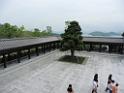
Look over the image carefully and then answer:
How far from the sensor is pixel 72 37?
1823 centimetres

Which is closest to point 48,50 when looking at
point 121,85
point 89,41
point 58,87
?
point 89,41

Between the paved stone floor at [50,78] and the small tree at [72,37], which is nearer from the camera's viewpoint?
the paved stone floor at [50,78]

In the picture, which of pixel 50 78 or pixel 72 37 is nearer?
pixel 50 78

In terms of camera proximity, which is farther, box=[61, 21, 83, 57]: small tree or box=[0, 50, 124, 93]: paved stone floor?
box=[61, 21, 83, 57]: small tree

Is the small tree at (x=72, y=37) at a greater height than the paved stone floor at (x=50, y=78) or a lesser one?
greater

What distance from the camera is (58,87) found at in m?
10.5

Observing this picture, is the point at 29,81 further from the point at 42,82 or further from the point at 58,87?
the point at 58,87

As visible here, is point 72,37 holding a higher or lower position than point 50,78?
higher

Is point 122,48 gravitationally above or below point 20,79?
above

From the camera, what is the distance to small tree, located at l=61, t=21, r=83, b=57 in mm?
18197

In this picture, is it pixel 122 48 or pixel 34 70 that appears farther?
pixel 122 48

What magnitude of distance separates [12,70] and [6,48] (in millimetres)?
2797

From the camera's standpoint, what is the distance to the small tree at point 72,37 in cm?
1820

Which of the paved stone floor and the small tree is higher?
the small tree
